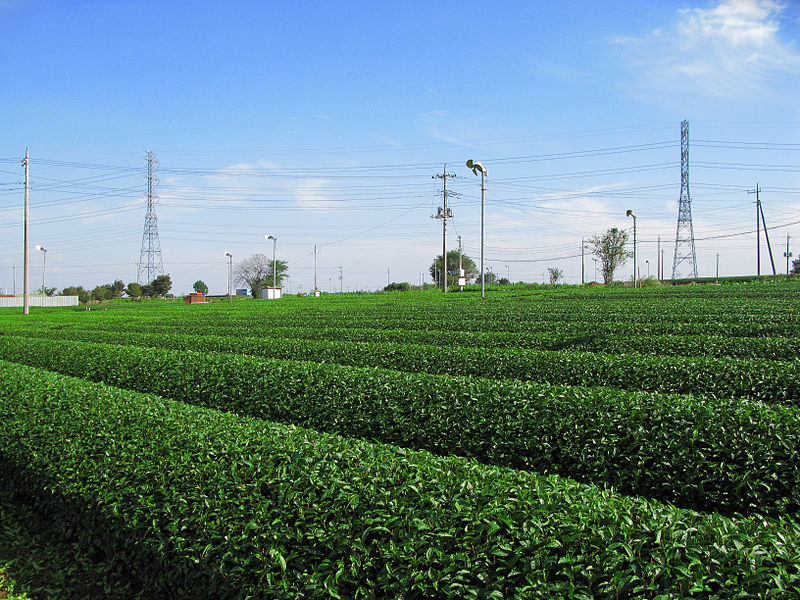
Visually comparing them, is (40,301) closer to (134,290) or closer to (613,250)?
(134,290)

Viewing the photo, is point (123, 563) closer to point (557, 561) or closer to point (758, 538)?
point (557, 561)

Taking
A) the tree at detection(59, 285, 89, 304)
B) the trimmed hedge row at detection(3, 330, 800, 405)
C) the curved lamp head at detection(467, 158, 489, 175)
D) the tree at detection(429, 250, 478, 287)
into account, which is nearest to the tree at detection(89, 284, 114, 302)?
the tree at detection(59, 285, 89, 304)

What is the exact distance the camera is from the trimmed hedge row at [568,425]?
14.1ft

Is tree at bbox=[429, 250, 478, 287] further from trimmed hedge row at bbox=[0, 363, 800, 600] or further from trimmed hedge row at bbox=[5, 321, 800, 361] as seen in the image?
trimmed hedge row at bbox=[0, 363, 800, 600]

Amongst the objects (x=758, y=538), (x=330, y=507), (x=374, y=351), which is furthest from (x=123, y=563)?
(x=374, y=351)

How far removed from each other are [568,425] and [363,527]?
2.76 m

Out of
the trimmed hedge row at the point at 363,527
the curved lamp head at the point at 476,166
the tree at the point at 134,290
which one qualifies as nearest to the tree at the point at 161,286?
the tree at the point at 134,290

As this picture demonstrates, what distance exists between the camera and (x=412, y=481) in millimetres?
3076

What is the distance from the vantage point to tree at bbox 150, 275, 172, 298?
228 feet

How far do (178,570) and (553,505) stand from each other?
2361 mm

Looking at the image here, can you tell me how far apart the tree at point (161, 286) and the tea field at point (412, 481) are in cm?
6682

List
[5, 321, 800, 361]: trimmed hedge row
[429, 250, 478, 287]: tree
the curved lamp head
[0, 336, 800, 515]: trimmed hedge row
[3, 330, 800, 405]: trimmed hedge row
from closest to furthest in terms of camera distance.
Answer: [0, 336, 800, 515]: trimmed hedge row → [3, 330, 800, 405]: trimmed hedge row → [5, 321, 800, 361]: trimmed hedge row → the curved lamp head → [429, 250, 478, 287]: tree

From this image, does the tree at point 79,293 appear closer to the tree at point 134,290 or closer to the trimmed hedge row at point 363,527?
the tree at point 134,290

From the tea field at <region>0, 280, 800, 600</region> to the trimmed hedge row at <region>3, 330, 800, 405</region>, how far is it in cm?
3
